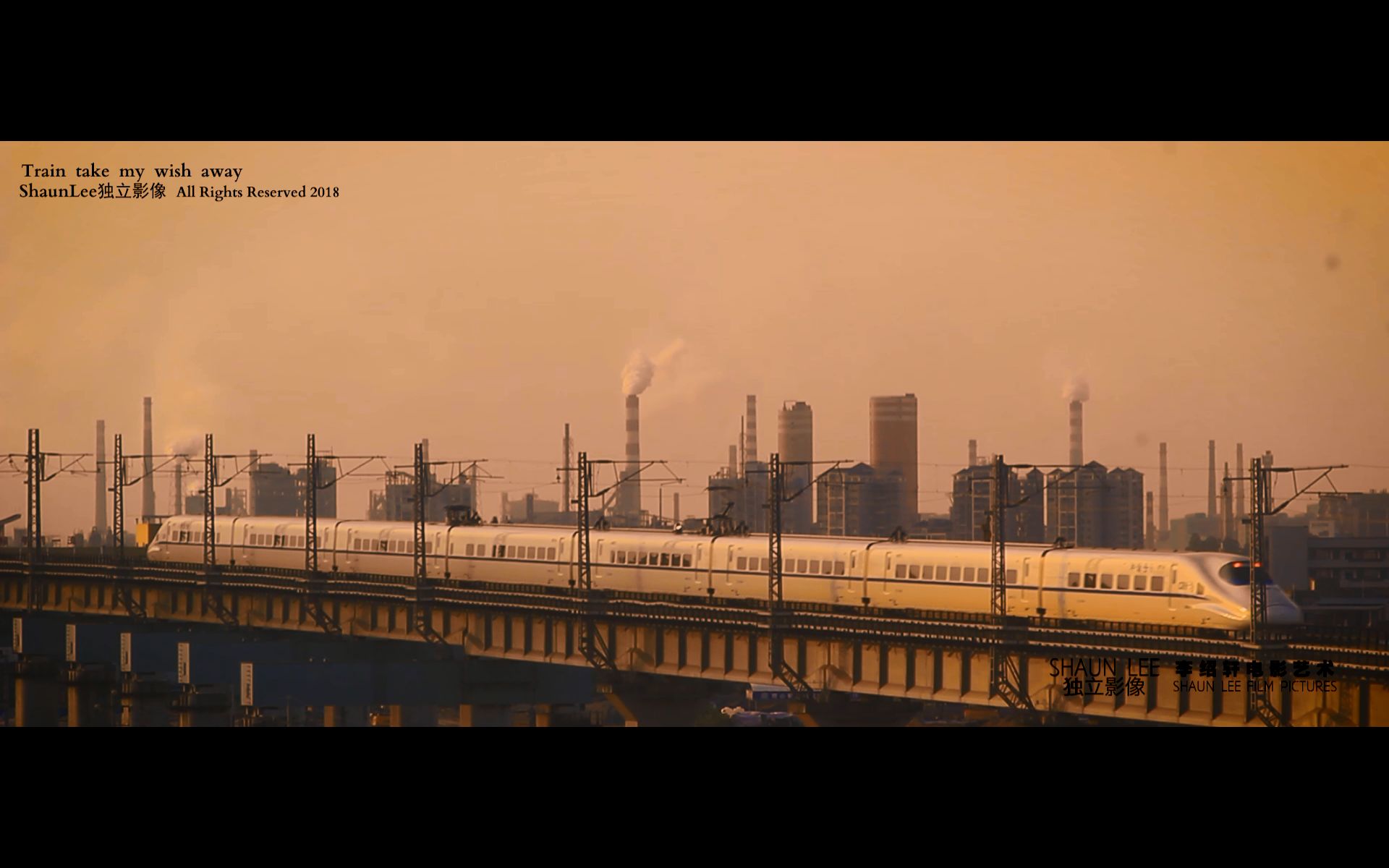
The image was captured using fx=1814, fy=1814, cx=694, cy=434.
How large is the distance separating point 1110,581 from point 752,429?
13127 cm

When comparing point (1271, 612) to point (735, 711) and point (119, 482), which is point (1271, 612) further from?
point (119, 482)

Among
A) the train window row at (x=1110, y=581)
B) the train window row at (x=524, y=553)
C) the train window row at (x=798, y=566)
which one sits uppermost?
the train window row at (x=1110, y=581)

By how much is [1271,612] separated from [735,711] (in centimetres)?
6191

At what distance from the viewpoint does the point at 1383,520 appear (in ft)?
633

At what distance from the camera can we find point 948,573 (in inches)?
2773

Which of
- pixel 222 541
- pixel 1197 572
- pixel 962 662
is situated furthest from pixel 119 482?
pixel 1197 572

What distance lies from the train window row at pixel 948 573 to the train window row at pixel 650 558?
13.1 meters

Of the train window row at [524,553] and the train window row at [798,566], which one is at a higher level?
the train window row at [798,566]

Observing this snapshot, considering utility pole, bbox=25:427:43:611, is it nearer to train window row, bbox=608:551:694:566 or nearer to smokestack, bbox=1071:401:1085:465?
train window row, bbox=608:551:694:566

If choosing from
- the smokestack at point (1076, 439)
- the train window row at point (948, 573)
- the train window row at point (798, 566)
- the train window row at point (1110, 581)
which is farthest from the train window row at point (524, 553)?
the smokestack at point (1076, 439)

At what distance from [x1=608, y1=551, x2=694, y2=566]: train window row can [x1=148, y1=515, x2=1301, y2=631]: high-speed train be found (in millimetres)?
67

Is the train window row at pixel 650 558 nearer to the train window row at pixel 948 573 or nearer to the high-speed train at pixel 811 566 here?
the high-speed train at pixel 811 566

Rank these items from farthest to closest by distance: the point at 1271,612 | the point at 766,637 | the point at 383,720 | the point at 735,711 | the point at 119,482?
1. the point at 735,711
2. the point at 119,482
3. the point at 383,720
4. the point at 766,637
5. the point at 1271,612

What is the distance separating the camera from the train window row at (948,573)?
68.4 meters
